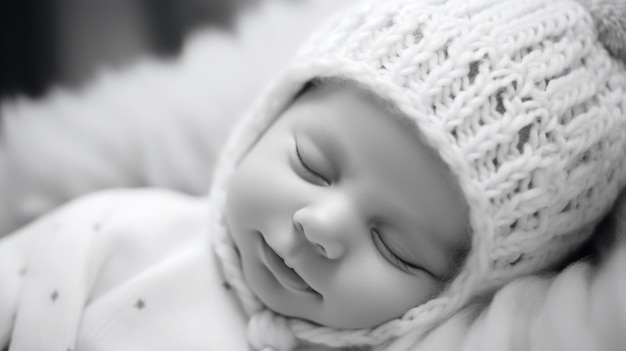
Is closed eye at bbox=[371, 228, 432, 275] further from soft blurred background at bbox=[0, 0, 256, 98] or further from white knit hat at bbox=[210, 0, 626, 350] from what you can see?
soft blurred background at bbox=[0, 0, 256, 98]

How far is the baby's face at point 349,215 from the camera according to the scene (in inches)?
32.5

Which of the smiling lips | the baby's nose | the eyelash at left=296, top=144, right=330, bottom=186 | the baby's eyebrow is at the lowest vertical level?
the smiling lips

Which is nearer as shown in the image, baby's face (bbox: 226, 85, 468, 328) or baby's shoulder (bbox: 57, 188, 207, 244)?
baby's face (bbox: 226, 85, 468, 328)

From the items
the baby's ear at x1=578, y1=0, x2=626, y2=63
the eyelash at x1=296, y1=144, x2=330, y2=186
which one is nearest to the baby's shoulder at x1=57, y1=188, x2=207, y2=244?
the eyelash at x1=296, y1=144, x2=330, y2=186

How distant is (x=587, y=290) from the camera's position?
84 cm

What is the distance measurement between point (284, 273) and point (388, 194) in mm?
194

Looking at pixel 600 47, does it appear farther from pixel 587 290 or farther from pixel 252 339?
pixel 252 339

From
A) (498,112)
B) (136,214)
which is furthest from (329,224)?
(136,214)

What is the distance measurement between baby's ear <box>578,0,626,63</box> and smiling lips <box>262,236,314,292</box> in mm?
577

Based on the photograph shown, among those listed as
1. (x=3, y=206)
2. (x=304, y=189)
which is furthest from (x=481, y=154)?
(x=3, y=206)

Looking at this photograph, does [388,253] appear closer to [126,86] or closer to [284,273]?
[284,273]

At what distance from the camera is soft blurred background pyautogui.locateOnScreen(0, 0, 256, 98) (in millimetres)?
1086

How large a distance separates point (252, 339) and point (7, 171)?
22.6 inches

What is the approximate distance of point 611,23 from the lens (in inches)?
35.1
